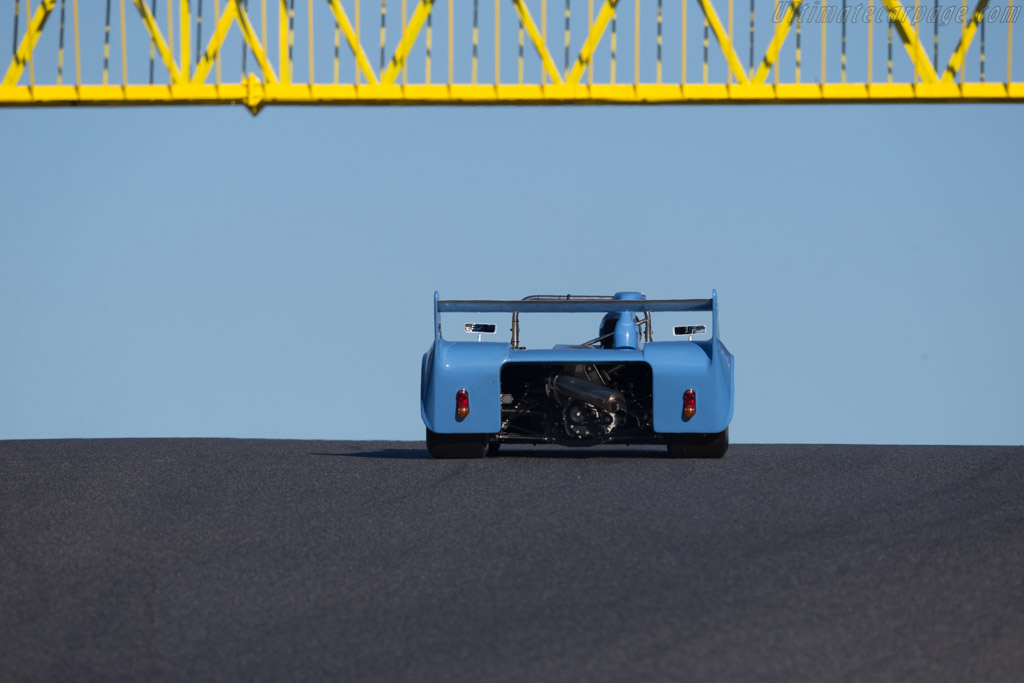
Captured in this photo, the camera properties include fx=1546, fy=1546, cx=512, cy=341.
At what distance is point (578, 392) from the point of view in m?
15.7

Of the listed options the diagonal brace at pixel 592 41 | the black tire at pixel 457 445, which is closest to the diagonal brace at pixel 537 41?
the diagonal brace at pixel 592 41

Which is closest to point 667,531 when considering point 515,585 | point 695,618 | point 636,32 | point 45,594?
point 515,585

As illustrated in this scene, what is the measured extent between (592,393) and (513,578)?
7754 millimetres

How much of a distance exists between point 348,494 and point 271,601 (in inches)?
184

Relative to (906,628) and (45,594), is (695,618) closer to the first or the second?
(906,628)

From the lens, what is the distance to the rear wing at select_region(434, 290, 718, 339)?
54.2 feet

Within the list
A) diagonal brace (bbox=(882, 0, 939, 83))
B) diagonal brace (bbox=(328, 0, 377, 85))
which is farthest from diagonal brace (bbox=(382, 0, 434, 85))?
diagonal brace (bbox=(882, 0, 939, 83))

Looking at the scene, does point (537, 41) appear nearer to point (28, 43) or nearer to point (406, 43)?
point (406, 43)

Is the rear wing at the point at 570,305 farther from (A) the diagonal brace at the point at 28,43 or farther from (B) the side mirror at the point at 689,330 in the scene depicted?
(A) the diagonal brace at the point at 28,43

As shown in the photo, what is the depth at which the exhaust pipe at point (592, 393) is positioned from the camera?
51.3 feet

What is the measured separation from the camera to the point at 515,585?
25.6 ft

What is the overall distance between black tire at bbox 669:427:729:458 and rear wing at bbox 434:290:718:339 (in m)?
1.30

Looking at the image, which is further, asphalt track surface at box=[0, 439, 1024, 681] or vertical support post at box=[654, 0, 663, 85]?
vertical support post at box=[654, 0, 663, 85]

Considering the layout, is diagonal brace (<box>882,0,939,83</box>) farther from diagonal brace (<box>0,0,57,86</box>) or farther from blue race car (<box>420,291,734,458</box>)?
diagonal brace (<box>0,0,57,86</box>)
